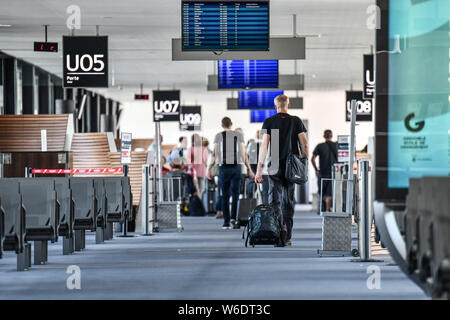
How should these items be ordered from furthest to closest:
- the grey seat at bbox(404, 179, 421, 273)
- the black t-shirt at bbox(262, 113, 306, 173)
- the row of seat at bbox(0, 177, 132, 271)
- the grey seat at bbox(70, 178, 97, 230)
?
the black t-shirt at bbox(262, 113, 306, 173), the grey seat at bbox(70, 178, 97, 230), the row of seat at bbox(0, 177, 132, 271), the grey seat at bbox(404, 179, 421, 273)

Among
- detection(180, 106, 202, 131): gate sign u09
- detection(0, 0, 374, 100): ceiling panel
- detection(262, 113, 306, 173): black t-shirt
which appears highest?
detection(0, 0, 374, 100): ceiling panel

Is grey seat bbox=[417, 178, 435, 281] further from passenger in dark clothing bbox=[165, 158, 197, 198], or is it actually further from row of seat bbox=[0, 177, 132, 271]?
passenger in dark clothing bbox=[165, 158, 197, 198]

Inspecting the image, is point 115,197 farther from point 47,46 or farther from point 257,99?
point 257,99

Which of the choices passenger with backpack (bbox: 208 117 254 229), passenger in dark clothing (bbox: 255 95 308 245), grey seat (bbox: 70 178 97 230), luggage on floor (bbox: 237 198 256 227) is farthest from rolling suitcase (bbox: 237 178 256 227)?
grey seat (bbox: 70 178 97 230)

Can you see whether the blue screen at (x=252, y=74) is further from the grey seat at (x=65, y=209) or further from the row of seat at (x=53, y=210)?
the grey seat at (x=65, y=209)

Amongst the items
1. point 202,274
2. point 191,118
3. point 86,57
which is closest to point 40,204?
point 202,274

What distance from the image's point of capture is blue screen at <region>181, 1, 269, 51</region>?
12.2 metres

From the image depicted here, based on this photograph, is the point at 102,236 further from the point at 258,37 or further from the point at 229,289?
the point at 229,289

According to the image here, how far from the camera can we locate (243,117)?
1612 inches

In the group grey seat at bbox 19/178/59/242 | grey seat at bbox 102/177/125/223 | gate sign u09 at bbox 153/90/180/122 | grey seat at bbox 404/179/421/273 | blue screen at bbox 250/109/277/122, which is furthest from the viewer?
blue screen at bbox 250/109/277/122

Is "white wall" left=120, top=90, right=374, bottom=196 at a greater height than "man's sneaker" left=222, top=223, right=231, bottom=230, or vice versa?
"white wall" left=120, top=90, right=374, bottom=196

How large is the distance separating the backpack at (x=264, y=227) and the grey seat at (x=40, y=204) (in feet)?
9.21

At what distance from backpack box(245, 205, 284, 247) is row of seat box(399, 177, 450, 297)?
519cm

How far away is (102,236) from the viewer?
41.2 ft
